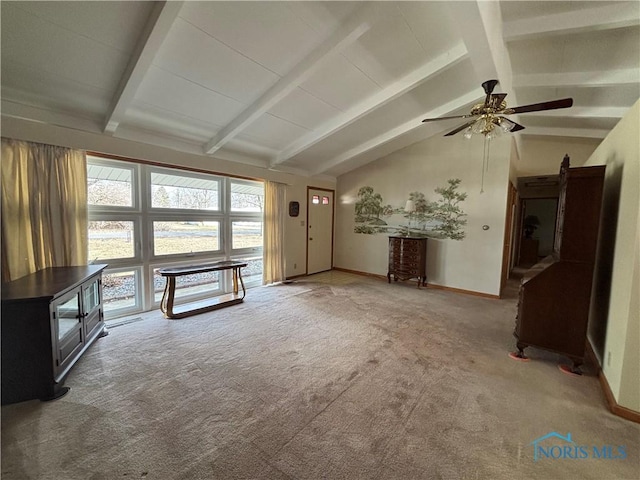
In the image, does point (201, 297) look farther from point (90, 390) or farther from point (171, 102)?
point (171, 102)

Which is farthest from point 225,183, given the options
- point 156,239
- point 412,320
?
point 412,320

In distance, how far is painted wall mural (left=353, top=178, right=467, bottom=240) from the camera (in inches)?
202

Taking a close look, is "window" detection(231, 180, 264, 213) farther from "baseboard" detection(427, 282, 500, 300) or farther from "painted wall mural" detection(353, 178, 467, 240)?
"baseboard" detection(427, 282, 500, 300)

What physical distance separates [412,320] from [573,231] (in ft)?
6.58

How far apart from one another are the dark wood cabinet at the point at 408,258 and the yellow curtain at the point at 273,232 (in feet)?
7.71

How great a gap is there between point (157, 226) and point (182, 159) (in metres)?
1.08

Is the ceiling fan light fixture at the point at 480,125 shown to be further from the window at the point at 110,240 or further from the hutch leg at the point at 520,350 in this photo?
the window at the point at 110,240

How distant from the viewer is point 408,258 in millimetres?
5336

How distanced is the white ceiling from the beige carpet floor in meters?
2.65

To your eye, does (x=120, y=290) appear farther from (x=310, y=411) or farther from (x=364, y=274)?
(x=364, y=274)

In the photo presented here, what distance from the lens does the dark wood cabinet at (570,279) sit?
237 centimetres

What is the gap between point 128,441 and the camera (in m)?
1.61

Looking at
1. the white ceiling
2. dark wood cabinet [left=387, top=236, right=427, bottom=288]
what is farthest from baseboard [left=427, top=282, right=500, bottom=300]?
the white ceiling

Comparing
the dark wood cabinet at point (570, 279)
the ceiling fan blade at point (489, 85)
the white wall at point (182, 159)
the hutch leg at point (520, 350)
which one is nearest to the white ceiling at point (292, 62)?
the white wall at point (182, 159)
